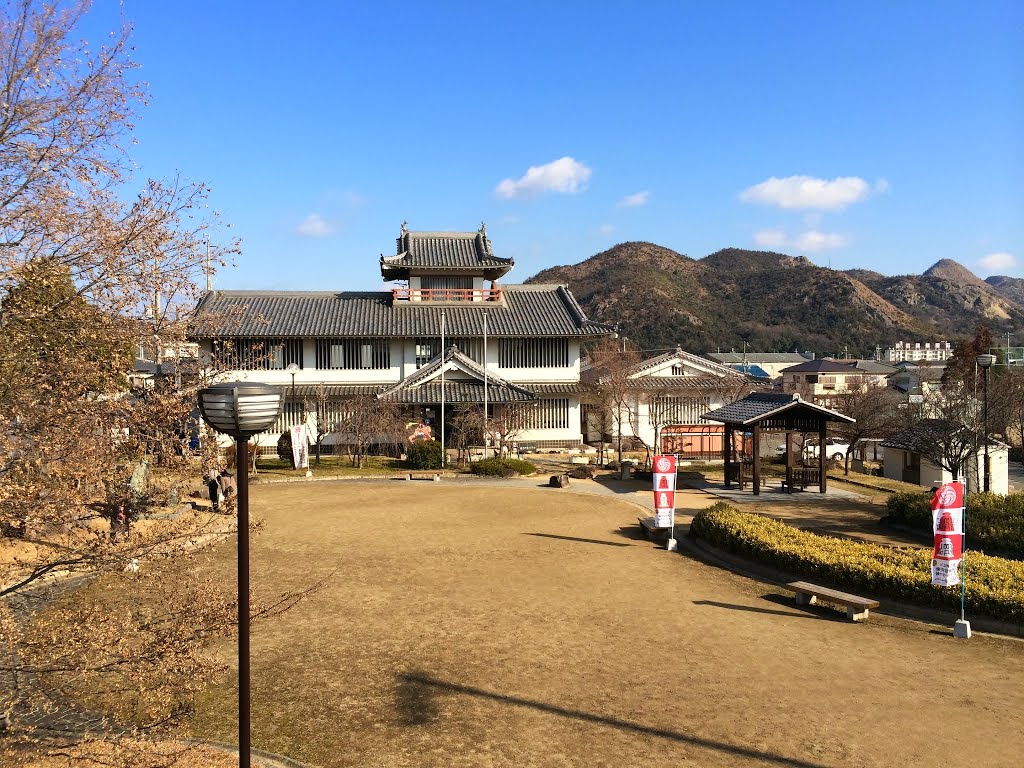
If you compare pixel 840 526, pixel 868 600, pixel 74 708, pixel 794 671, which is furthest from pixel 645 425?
pixel 74 708

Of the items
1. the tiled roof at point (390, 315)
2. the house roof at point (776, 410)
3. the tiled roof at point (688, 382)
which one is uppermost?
the tiled roof at point (390, 315)

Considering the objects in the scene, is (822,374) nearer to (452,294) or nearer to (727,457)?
(452,294)

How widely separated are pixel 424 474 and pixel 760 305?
80702mm

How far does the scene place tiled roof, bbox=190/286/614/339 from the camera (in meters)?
33.9

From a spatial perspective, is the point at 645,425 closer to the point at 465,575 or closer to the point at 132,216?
the point at 465,575

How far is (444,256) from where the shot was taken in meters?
38.1

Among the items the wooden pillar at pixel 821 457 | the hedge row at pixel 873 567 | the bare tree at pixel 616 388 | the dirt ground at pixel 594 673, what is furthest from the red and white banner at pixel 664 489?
the bare tree at pixel 616 388

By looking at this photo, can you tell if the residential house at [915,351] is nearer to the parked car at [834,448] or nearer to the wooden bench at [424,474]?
the parked car at [834,448]

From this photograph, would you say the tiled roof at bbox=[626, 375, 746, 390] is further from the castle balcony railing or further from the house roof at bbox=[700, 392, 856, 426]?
the house roof at bbox=[700, 392, 856, 426]

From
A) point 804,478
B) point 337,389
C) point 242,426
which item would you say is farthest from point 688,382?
point 242,426

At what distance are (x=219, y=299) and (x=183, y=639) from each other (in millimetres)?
34139

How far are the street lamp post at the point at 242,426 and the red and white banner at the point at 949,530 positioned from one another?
28.5 feet

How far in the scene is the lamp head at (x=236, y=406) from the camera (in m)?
5.18

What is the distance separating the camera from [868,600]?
1026cm
